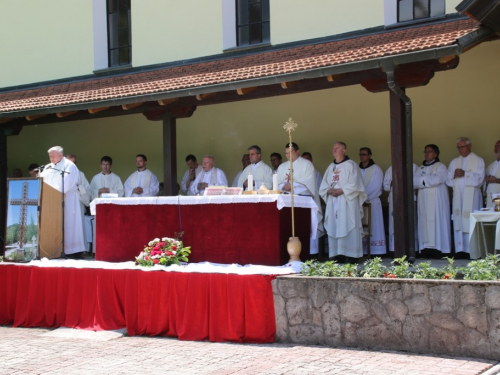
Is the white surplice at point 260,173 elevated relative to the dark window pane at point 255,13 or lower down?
lower down

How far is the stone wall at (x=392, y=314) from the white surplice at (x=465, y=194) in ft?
14.6

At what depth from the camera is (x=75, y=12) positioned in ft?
54.6

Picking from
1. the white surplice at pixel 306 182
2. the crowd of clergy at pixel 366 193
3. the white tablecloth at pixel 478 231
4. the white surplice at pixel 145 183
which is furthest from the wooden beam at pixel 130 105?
the white tablecloth at pixel 478 231

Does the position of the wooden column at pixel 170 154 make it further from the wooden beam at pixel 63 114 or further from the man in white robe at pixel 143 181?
the wooden beam at pixel 63 114

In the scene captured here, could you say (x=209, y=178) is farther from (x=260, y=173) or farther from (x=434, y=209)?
(x=434, y=209)

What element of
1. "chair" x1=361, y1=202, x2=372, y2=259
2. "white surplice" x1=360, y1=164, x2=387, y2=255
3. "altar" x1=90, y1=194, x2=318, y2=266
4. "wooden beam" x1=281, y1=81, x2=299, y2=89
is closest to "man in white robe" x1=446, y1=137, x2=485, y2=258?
"white surplice" x1=360, y1=164, x2=387, y2=255

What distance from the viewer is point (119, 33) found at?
53.7ft

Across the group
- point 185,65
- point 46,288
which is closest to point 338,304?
point 46,288

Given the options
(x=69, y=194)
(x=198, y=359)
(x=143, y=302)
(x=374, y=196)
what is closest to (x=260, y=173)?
(x=374, y=196)

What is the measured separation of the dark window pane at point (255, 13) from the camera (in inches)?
565

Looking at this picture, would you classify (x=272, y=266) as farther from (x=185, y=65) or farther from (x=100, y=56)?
(x=100, y=56)

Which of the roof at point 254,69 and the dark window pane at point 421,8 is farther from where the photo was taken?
the dark window pane at point 421,8

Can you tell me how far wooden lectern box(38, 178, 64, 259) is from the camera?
10688mm

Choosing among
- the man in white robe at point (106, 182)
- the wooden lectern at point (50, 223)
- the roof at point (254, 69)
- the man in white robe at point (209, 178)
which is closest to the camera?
the roof at point (254, 69)
